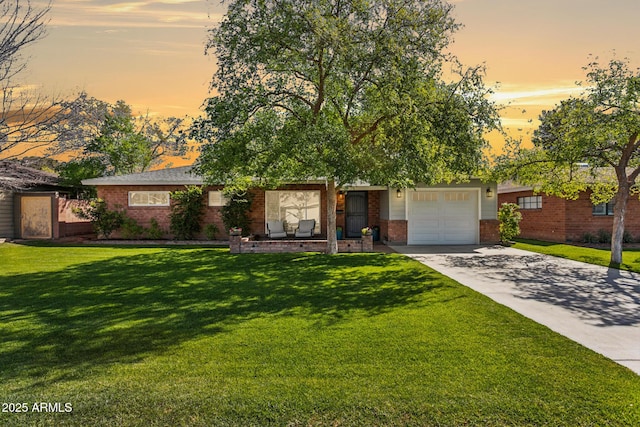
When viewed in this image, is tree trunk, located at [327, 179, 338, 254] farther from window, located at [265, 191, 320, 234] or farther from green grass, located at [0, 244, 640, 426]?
green grass, located at [0, 244, 640, 426]

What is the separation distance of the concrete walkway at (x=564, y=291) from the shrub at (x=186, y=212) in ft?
30.2

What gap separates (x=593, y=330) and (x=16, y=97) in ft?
42.7

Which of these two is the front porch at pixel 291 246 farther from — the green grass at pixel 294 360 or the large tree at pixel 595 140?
the green grass at pixel 294 360

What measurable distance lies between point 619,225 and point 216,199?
48.4 feet

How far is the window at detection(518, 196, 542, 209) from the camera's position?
21719mm

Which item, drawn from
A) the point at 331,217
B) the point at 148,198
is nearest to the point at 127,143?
the point at 148,198

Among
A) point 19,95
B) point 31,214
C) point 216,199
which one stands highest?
point 19,95

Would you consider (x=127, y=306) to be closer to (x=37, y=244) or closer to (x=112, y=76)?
(x=112, y=76)

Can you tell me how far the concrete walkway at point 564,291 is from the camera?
5790 millimetres

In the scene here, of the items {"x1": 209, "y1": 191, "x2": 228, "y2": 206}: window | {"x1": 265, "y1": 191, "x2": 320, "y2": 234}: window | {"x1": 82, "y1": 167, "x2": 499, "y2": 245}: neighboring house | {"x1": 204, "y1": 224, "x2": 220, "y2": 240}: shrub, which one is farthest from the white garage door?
{"x1": 204, "y1": 224, "x2": 220, "y2": 240}: shrub

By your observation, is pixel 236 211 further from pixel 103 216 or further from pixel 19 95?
pixel 19 95

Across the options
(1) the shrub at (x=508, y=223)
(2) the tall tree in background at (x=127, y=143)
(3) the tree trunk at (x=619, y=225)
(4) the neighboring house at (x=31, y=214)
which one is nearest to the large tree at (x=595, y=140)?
(3) the tree trunk at (x=619, y=225)

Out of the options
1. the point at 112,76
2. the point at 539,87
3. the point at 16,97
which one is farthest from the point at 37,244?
the point at 539,87

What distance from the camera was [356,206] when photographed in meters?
20.3
